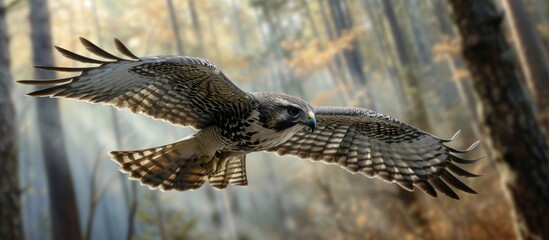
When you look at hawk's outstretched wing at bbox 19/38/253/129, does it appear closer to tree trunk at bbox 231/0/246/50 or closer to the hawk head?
the hawk head

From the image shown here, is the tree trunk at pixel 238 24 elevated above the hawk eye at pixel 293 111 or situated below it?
above

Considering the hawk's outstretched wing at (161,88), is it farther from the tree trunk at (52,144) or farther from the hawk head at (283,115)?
the tree trunk at (52,144)

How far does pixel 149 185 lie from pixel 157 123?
25194 mm

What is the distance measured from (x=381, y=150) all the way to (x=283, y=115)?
1.54 meters

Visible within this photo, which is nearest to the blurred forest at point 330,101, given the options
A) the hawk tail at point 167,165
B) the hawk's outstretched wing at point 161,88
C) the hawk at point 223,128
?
the hawk at point 223,128

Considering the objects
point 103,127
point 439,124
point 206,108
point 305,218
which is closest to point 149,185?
point 206,108

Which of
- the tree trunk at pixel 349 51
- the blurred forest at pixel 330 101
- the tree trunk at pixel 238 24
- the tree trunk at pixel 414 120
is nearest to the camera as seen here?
the blurred forest at pixel 330 101

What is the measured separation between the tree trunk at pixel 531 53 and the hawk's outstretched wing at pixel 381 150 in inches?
244

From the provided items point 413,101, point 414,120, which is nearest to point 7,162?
point 414,120

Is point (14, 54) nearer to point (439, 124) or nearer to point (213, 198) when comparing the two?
point (213, 198)

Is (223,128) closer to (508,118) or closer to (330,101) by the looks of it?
(508,118)

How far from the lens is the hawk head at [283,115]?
2.35m

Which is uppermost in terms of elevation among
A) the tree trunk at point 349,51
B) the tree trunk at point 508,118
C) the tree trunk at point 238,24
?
the tree trunk at point 238,24

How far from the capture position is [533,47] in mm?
8344
